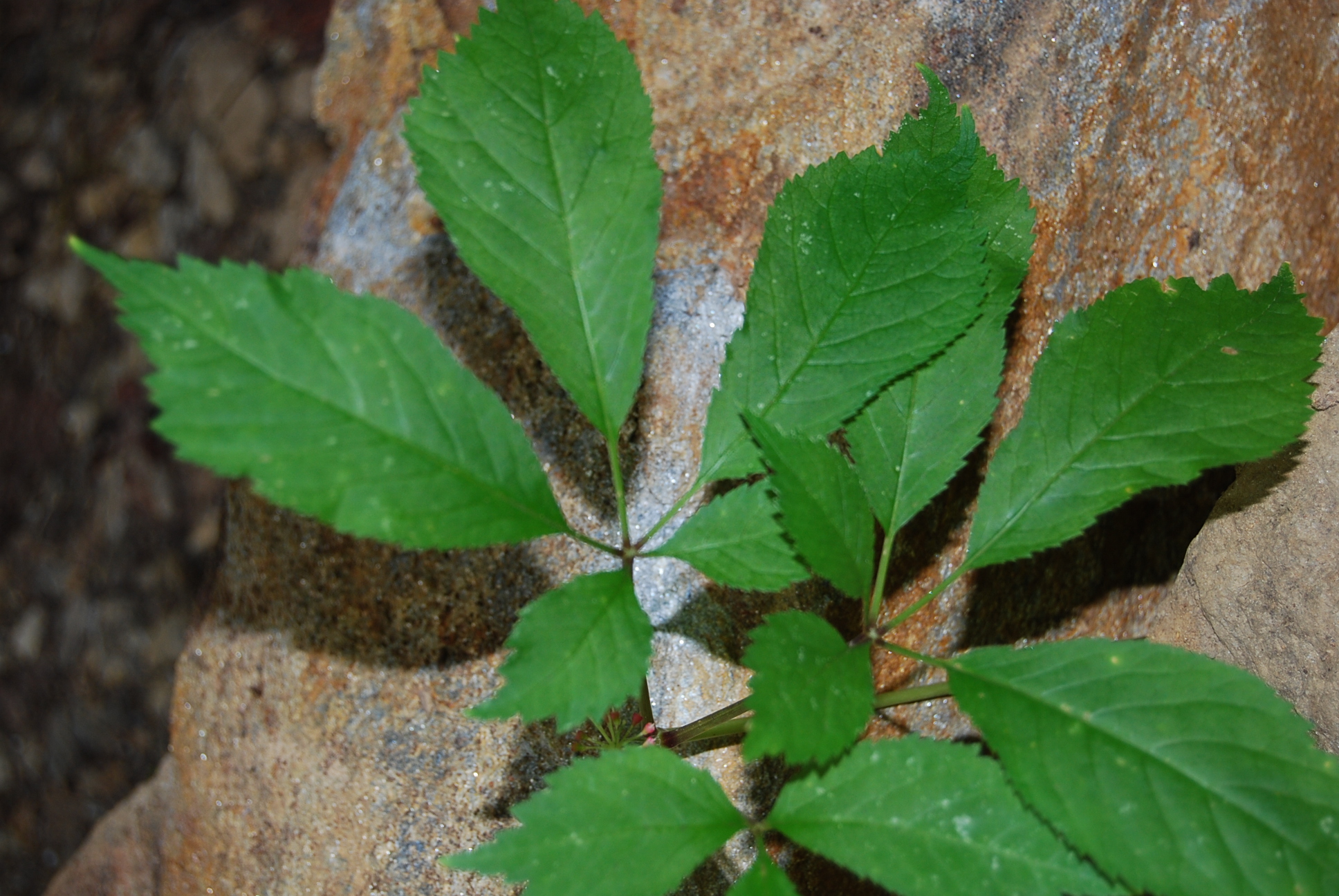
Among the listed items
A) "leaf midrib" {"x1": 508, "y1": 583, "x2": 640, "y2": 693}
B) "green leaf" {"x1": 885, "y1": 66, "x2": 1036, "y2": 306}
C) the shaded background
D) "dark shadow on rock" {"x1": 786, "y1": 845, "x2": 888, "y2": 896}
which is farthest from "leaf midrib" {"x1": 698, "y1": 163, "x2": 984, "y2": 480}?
the shaded background

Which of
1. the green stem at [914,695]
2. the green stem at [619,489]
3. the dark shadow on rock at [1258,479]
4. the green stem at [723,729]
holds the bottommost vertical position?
the dark shadow on rock at [1258,479]

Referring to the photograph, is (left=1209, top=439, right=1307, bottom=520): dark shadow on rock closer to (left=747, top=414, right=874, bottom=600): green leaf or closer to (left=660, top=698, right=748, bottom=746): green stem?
(left=747, top=414, right=874, bottom=600): green leaf

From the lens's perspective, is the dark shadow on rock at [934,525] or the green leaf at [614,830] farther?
the dark shadow on rock at [934,525]

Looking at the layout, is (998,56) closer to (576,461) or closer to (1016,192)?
(1016,192)

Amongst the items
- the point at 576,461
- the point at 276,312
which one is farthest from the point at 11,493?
the point at 276,312

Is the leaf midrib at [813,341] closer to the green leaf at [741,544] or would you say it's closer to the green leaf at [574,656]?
the green leaf at [741,544]

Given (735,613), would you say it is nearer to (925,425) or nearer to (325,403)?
(925,425)

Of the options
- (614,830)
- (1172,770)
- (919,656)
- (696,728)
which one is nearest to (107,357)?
(696,728)

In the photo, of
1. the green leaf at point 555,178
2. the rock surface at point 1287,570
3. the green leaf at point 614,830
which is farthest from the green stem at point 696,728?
the rock surface at point 1287,570
